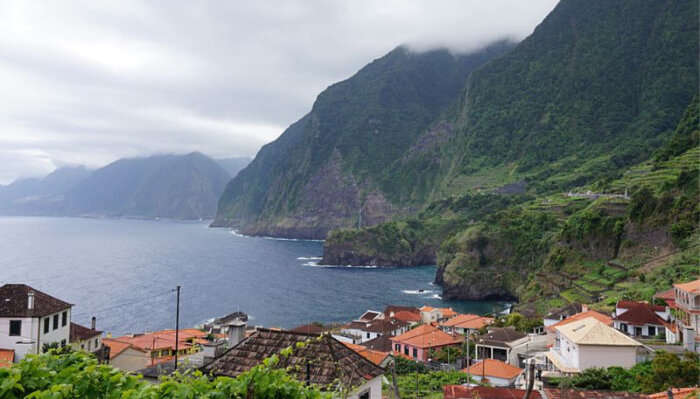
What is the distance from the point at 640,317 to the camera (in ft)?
133

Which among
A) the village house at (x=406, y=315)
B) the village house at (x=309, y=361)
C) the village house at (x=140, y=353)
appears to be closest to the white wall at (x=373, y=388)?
the village house at (x=309, y=361)

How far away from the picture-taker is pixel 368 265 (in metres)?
145

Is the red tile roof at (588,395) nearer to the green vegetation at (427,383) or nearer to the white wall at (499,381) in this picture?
the green vegetation at (427,383)

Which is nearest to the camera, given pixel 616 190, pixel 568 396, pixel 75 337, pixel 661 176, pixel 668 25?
pixel 568 396

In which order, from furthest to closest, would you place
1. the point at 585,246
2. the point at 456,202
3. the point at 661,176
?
the point at 456,202 < the point at 661,176 < the point at 585,246

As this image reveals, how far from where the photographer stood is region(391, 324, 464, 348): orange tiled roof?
43.3m

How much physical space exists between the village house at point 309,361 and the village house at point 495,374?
1962 centimetres

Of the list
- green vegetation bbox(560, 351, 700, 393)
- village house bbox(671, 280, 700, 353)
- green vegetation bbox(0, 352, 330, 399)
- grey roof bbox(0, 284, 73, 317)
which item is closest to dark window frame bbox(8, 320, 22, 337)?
grey roof bbox(0, 284, 73, 317)

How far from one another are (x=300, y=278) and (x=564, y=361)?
8810cm

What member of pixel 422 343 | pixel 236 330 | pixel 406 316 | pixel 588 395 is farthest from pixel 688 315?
pixel 236 330

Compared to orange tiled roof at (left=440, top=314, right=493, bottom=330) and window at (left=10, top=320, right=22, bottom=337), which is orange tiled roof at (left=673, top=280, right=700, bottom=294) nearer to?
orange tiled roof at (left=440, top=314, right=493, bottom=330)

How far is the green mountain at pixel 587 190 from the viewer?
2717 inches

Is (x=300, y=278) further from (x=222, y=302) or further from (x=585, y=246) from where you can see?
(x=585, y=246)

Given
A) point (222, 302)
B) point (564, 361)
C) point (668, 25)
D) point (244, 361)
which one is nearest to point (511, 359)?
point (564, 361)
